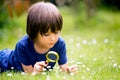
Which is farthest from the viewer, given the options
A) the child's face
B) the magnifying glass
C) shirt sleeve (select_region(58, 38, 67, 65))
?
shirt sleeve (select_region(58, 38, 67, 65))

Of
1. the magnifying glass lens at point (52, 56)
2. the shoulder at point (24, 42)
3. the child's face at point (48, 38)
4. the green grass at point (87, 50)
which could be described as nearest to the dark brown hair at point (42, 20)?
the child's face at point (48, 38)

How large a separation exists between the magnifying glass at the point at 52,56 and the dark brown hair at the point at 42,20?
10.5 inches

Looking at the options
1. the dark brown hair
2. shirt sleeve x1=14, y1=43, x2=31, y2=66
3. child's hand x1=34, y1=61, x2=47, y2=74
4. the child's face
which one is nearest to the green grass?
child's hand x1=34, y1=61, x2=47, y2=74

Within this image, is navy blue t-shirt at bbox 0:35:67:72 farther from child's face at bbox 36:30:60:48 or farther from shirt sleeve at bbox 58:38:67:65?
child's face at bbox 36:30:60:48

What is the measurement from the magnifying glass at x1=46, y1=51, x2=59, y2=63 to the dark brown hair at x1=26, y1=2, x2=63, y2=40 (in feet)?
0.88

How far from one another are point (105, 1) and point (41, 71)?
1030cm

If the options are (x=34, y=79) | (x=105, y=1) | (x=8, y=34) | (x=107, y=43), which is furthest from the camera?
(x=105, y=1)

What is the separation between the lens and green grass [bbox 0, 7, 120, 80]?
4340 millimetres

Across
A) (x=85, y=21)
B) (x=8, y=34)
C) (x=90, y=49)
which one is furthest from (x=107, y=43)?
(x=85, y=21)

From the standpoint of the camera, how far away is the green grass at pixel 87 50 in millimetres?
4340

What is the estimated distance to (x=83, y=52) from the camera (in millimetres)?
6203

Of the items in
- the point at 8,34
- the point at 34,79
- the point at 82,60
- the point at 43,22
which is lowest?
the point at 8,34

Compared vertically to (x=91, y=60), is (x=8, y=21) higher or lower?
lower

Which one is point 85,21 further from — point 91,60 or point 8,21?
point 91,60
